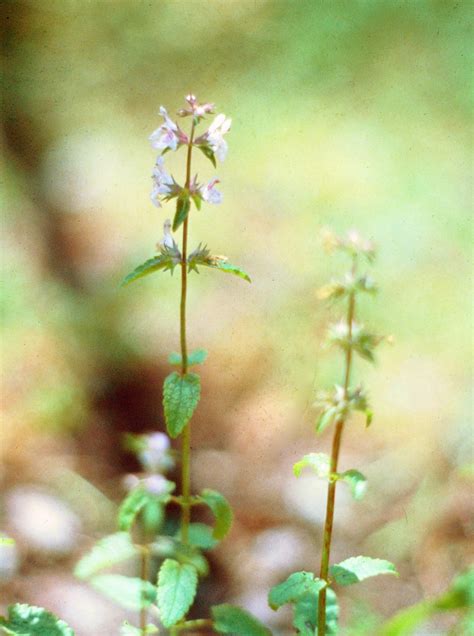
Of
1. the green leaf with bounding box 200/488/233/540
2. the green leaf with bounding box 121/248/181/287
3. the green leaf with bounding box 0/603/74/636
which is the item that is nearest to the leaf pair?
the green leaf with bounding box 200/488/233/540

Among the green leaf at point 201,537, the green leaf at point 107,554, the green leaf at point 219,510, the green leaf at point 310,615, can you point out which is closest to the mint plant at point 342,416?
the green leaf at point 310,615

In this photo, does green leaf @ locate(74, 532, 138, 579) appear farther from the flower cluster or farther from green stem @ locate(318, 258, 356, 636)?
the flower cluster

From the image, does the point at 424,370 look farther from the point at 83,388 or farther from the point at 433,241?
the point at 83,388

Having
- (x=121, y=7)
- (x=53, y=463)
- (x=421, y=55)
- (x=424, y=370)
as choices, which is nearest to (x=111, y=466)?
(x=53, y=463)

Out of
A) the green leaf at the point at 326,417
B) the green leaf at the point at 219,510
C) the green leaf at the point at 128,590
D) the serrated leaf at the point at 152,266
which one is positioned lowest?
the green leaf at the point at 128,590

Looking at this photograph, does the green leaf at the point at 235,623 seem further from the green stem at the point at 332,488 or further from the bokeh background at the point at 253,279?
the bokeh background at the point at 253,279
